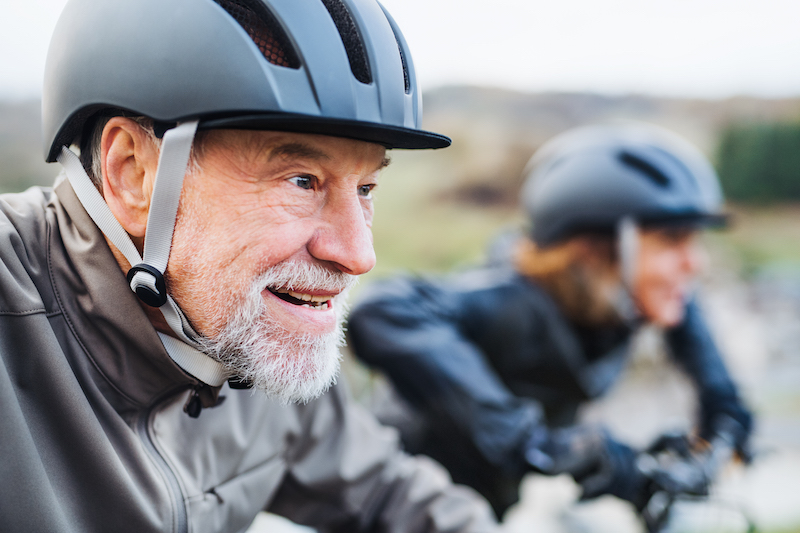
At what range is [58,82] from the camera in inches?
59.5

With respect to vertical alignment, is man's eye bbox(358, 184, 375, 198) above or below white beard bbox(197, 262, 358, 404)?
above

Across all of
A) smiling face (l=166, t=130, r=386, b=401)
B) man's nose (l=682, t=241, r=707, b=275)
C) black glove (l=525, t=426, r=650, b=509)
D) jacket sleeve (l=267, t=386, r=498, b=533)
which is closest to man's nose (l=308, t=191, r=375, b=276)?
smiling face (l=166, t=130, r=386, b=401)

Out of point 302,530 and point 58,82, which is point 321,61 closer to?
point 58,82

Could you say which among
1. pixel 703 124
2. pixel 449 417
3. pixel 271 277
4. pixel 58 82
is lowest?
pixel 449 417

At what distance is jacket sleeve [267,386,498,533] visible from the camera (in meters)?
1.93

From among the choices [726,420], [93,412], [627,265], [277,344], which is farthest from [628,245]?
[93,412]

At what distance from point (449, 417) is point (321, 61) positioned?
1.95m

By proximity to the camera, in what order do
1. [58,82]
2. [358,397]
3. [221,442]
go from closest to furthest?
[58,82], [221,442], [358,397]

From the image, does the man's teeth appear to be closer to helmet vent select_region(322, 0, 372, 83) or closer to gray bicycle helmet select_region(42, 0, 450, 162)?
gray bicycle helmet select_region(42, 0, 450, 162)

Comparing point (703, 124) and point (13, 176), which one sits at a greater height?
point (703, 124)

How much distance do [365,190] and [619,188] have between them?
95.2 inches

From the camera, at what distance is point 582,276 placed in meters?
3.65

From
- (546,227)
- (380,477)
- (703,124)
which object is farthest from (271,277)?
(703,124)

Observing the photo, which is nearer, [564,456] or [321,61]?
[321,61]
